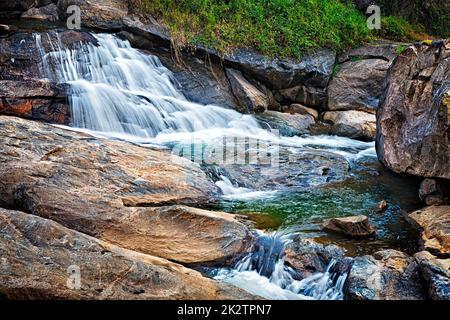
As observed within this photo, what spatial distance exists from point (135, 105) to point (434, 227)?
6465 millimetres

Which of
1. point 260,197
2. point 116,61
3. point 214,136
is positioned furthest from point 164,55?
point 260,197

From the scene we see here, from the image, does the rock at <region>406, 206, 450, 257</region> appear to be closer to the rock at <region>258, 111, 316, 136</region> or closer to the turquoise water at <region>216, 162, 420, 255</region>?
the turquoise water at <region>216, 162, 420, 255</region>

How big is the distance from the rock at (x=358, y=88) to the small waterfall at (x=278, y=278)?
25.9 ft

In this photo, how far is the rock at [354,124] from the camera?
11.5 m

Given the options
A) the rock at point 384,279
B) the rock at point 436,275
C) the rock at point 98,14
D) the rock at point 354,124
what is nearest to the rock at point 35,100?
the rock at point 98,14

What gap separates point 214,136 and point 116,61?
2929 mm

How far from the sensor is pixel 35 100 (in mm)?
9234

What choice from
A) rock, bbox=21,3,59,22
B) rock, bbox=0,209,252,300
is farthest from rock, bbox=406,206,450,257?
rock, bbox=21,3,59,22

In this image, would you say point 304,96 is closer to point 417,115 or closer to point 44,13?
point 417,115

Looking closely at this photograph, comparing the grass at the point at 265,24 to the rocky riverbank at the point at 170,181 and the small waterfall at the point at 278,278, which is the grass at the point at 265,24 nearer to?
the rocky riverbank at the point at 170,181

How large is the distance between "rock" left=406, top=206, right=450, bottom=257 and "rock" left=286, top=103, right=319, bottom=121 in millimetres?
6054

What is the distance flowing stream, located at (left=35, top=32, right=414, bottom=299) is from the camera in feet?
32.0

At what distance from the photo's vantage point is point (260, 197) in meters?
7.61
